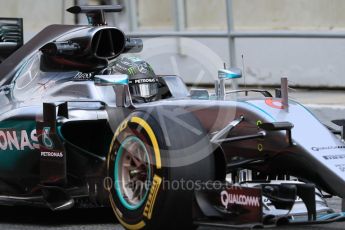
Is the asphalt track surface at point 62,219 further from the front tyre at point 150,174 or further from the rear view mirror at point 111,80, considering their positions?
the rear view mirror at point 111,80

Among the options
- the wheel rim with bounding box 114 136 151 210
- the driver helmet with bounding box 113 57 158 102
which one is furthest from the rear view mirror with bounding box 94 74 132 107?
the wheel rim with bounding box 114 136 151 210

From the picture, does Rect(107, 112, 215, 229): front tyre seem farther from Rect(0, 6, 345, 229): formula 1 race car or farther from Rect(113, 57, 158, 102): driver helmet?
Rect(113, 57, 158, 102): driver helmet

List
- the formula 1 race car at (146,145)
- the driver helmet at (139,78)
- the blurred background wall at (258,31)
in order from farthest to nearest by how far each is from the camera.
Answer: the blurred background wall at (258,31), the driver helmet at (139,78), the formula 1 race car at (146,145)

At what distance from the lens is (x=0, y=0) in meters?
16.4

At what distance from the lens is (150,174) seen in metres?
6.22

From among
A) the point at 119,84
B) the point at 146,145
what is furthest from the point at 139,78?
the point at 146,145

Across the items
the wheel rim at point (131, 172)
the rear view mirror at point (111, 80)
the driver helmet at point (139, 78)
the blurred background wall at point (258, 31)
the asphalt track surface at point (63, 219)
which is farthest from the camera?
the blurred background wall at point (258, 31)

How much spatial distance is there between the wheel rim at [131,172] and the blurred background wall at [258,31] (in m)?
4.43

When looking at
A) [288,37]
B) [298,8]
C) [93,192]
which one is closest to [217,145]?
[93,192]

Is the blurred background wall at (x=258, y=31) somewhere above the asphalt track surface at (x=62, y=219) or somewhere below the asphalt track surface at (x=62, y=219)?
above

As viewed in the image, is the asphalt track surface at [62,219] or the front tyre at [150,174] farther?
the asphalt track surface at [62,219]

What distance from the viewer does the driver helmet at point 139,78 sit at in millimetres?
7469

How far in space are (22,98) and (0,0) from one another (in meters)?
9.00

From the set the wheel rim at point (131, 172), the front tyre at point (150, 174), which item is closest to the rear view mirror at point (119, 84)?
the front tyre at point (150, 174)
